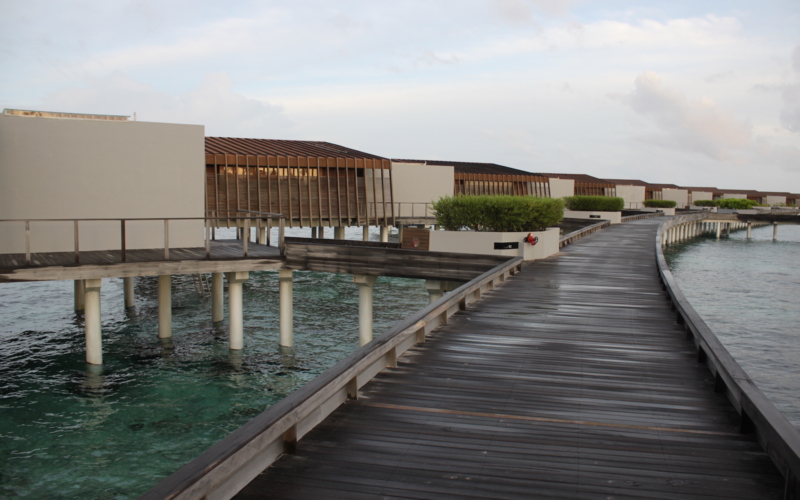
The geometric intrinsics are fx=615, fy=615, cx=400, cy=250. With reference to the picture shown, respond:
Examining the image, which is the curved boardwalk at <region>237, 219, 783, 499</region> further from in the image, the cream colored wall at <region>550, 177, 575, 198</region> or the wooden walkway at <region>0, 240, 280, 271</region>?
the cream colored wall at <region>550, 177, 575, 198</region>

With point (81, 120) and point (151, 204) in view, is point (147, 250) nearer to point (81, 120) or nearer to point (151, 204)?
point (151, 204)

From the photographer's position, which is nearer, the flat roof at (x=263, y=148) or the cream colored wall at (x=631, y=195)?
the flat roof at (x=263, y=148)

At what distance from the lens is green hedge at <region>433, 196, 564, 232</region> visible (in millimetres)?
18281

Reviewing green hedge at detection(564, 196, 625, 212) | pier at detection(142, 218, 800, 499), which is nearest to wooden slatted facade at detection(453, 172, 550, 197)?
green hedge at detection(564, 196, 625, 212)

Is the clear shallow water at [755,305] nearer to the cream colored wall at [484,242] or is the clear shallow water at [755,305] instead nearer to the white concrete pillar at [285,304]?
the cream colored wall at [484,242]

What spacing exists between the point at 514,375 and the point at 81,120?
13.6 metres

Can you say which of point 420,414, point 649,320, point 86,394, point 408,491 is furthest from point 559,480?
point 86,394

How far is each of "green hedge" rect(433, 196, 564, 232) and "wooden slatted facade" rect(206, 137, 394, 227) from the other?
1196 centimetres

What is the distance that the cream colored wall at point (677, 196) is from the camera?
286ft

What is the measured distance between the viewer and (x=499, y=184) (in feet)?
167

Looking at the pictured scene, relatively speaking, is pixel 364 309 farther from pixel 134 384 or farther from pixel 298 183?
pixel 298 183

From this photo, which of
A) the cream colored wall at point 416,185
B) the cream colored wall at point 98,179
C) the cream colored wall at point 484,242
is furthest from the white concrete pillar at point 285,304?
the cream colored wall at point 416,185

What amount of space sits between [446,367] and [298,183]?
25.6m

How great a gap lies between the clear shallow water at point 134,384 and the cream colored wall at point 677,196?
72883 millimetres
